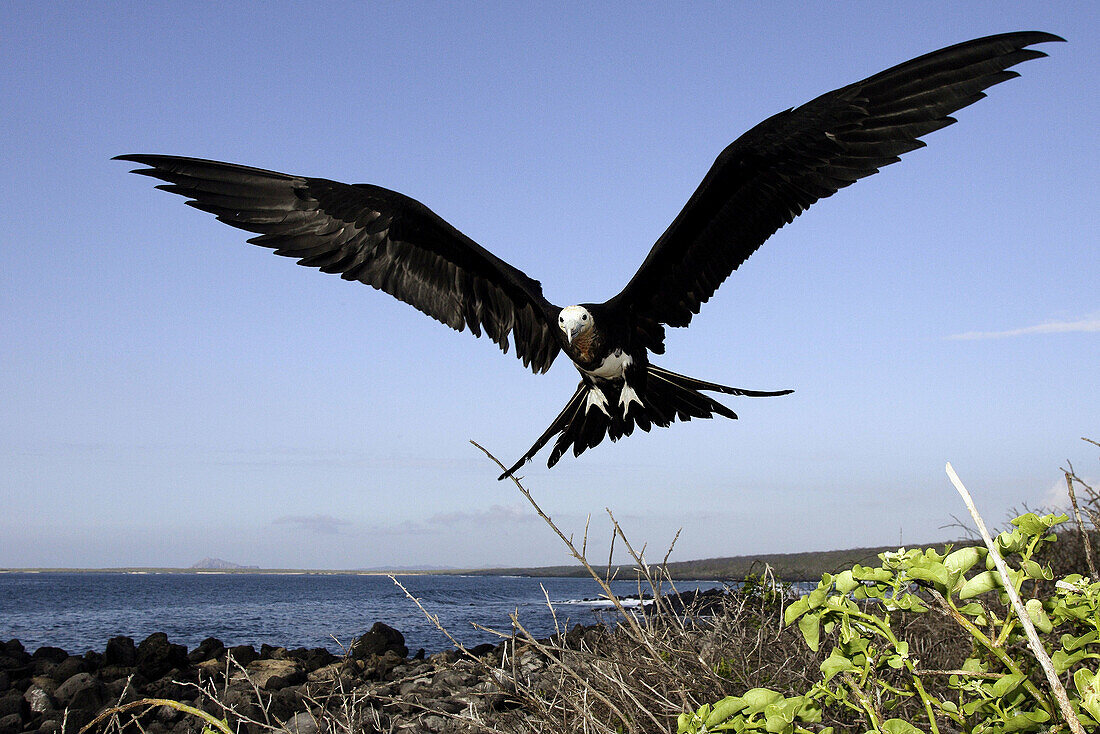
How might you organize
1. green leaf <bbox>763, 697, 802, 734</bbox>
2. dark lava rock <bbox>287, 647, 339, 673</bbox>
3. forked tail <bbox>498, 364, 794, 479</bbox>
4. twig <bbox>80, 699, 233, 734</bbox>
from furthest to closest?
dark lava rock <bbox>287, 647, 339, 673</bbox> → forked tail <bbox>498, 364, 794, 479</bbox> → twig <bbox>80, 699, 233, 734</bbox> → green leaf <bbox>763, 697, 802, 734</bbox>

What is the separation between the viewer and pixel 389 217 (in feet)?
13.3

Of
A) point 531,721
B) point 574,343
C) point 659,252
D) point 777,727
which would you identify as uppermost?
point 659,252

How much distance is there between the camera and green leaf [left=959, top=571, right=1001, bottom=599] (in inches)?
33.0

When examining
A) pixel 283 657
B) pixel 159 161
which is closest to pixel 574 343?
pixel 159 161

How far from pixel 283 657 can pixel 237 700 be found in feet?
10.5

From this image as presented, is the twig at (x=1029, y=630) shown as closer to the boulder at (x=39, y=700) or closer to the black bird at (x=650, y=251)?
the black bird at (x=650, y=251)

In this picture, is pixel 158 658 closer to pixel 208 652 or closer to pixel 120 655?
pixel 120 655

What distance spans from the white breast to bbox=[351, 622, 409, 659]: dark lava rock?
5.94 meters

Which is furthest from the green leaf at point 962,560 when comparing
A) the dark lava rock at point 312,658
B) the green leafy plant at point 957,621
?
the dark lava rock at point 312,658

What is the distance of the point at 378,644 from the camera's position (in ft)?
28.8

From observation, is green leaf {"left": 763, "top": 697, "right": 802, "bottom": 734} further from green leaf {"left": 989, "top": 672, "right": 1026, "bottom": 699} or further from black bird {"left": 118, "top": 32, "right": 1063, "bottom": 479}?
black bird {"left": 118, "top": 32, "right": 1063, "bottom": 479}

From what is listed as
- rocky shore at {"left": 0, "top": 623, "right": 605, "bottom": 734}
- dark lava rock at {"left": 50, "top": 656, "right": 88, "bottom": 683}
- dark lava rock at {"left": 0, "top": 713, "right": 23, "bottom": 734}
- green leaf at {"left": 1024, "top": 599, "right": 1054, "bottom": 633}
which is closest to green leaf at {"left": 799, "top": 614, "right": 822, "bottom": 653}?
green leaf at {"left": 1024, "top": 599, "right": 1054, "bottom": 633}

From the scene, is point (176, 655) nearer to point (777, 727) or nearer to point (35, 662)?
point (35, 662)

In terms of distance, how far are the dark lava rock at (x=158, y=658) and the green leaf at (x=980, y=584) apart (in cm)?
938
